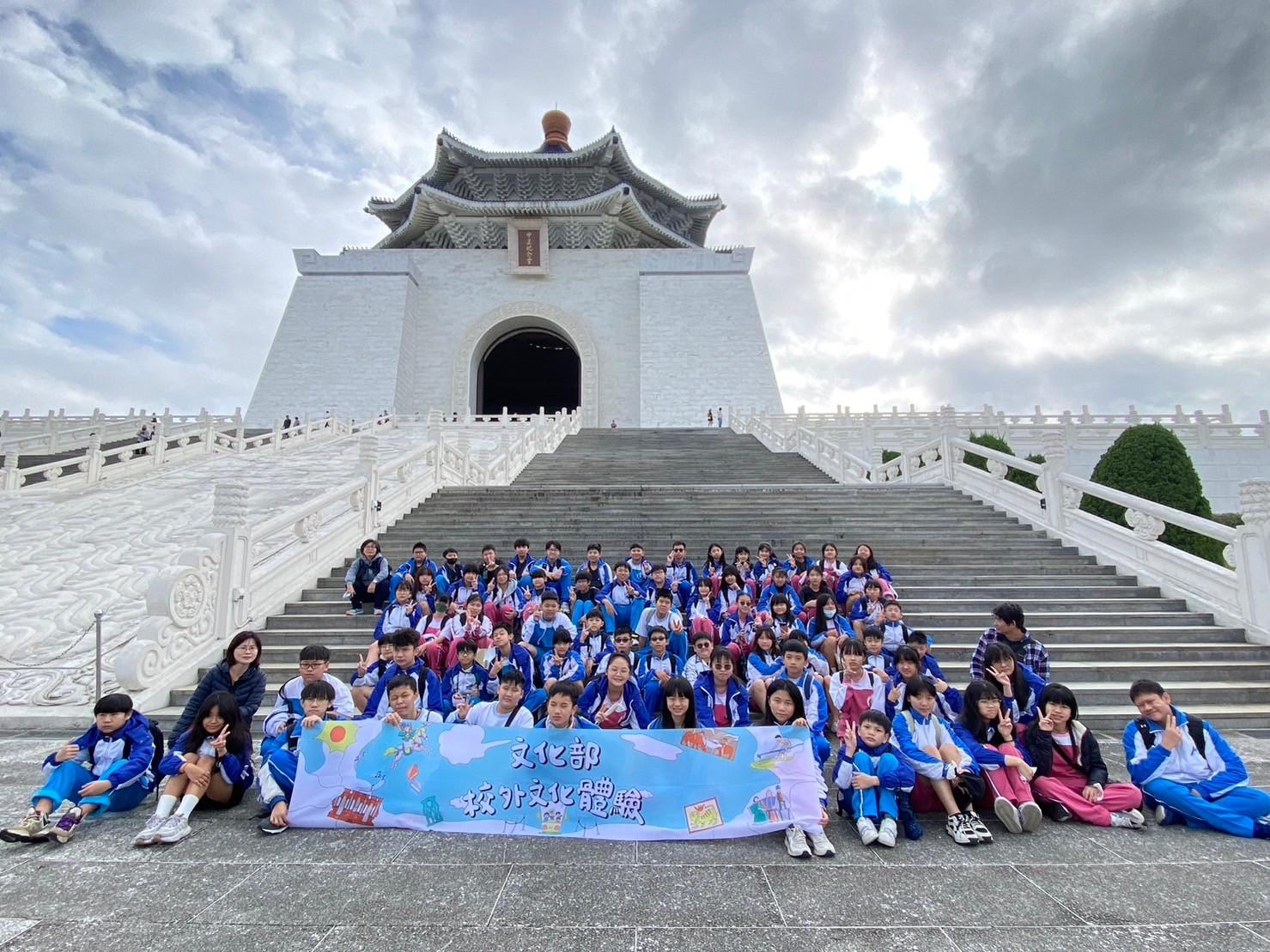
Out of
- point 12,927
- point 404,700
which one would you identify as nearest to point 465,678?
point 404,700

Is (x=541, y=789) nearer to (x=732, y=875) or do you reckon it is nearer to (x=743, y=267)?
(x=732, y=875)

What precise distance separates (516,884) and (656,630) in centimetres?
204

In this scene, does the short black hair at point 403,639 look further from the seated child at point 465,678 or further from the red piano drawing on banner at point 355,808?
the red piano drawing on banner at point 355,808

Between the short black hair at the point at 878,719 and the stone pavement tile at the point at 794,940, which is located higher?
the short black hair at the point at 878,719

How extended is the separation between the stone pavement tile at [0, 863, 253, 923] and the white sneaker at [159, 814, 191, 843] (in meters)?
0.18

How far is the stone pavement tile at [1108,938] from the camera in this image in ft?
7.37

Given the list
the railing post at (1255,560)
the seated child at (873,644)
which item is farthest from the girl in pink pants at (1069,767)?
the railing post at (1255,560)

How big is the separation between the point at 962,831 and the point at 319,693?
10.8 ft

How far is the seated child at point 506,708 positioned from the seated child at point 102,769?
1.65 meters

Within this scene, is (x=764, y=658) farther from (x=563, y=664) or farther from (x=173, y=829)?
(x=173, y=829)

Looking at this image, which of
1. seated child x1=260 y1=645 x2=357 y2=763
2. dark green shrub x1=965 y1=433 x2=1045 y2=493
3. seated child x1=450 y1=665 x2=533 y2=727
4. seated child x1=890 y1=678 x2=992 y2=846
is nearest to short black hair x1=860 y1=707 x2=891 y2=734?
seated child x1=890 y1=678 x2=992 y2=846

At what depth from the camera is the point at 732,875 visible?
9.15ft

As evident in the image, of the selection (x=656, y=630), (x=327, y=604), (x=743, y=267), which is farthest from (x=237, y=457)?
(x=743, y=267)

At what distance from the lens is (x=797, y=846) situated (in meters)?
2.98
